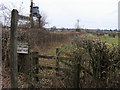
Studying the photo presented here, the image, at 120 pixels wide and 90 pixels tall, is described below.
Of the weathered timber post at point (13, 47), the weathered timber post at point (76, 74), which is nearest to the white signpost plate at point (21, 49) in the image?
the weathered timber post at point (13, 47)

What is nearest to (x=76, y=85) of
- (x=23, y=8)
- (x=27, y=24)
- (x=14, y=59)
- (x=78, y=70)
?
(x=78, y=70)

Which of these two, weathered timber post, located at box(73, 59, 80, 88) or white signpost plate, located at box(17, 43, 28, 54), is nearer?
weathered timber post, located at box(73, 59, 80, 88)

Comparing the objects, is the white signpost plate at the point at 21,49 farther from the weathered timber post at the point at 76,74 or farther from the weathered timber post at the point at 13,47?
the weathered timber post at the point at 76,74

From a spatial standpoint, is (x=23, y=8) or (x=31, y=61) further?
(x=23, y=8)

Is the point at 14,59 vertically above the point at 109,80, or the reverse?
the point at 14,59

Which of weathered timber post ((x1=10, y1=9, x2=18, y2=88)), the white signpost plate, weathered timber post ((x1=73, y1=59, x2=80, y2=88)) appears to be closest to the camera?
weathered timber post ((x1=73, y1=59, x2=80, y2=88))

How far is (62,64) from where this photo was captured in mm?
4340

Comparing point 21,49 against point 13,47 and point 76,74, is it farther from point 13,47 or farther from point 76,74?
point 76,74

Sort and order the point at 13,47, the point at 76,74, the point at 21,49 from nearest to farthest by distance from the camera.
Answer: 1. the point at 76,74
2. the point at 13,47
3. the point at 21,49

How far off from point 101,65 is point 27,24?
160 inches

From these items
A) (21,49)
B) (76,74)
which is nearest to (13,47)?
(21,49)

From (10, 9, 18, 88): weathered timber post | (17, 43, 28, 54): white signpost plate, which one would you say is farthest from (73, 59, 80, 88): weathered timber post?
(10, 9, 18, 88): weathered timber post

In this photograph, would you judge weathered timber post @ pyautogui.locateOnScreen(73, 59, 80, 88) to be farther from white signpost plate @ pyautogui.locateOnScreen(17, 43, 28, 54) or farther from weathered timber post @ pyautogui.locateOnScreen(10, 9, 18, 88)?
weathered timber post @ pyautogui.locateOnScreen(10, 9, 18, 88)

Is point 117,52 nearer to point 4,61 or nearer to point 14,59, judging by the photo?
point 14,59
